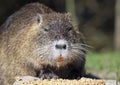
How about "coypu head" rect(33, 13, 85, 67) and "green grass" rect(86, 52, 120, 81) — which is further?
"green grass" rect(86, 52, 120, 81)

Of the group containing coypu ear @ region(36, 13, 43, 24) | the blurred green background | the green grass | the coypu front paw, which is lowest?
the blurred green background

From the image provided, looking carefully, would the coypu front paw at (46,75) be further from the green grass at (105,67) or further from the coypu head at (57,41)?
the green grass at (105,67)

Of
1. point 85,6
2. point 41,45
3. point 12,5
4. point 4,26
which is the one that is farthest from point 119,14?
point 41,45

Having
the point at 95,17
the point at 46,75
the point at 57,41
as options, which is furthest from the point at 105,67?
the point at 95,17

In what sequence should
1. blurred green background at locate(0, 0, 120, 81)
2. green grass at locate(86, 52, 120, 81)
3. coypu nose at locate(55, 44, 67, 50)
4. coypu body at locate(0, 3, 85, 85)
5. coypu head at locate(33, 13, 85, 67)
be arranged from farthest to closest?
blurred green background at locate(0, 0, 120, 81)
green grass at locate(86, 52, 120, 81)
coypu body at locate(0, 3, 85, 85)
coypu head at locate(33, 13, 85, 67)
coypu nose at locate(55, 44, 67, 50)

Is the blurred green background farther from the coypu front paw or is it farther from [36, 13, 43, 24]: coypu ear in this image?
the coypu front paw

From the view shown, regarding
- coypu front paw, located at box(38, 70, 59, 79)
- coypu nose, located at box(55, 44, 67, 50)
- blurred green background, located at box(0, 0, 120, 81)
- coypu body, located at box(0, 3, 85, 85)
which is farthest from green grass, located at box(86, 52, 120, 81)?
blurred green background, located at box(0, 0, 120, 81)

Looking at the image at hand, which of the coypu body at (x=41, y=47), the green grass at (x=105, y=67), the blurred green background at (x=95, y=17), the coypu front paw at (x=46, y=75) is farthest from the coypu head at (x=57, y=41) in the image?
the blurred green background at (x=95, y=17)

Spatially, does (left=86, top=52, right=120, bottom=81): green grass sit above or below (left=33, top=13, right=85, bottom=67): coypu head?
below

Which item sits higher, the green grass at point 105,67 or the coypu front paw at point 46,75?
the coypu front paw at point 46,75
